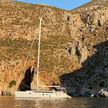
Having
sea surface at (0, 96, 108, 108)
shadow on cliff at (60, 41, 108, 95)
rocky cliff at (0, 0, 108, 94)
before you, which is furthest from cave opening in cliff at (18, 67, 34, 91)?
sea surface at (0, 96, 108, 108)

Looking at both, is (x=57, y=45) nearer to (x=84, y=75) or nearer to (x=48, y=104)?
(x=84, y=75)

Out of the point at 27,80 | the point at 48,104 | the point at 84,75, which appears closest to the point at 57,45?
the point at 84,75

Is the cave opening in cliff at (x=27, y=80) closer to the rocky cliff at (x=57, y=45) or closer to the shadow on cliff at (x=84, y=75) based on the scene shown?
the rocky cliff at (x=57, y=45)

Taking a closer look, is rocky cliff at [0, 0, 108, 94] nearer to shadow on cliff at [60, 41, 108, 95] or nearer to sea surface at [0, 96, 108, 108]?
shadow on cliff at [60, 41, 108, 95]

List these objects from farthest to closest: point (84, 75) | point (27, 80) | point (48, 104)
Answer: point (84, 75), point (27, 80), point (48, 104)

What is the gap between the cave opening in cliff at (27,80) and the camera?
146 metres

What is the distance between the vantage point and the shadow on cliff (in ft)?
501

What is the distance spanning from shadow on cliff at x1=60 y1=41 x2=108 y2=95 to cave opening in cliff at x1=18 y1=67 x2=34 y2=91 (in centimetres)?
1078

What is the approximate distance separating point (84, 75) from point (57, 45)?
18245 millimetres

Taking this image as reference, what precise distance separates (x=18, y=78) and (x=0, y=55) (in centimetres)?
1482

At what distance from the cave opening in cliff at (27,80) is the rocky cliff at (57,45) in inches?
34.1

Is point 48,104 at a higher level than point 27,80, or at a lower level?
lower

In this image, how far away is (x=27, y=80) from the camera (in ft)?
500

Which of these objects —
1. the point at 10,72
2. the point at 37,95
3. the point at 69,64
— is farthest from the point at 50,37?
the point at 37,95
